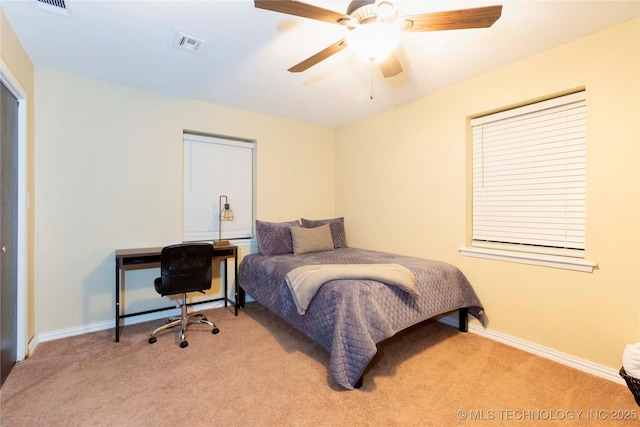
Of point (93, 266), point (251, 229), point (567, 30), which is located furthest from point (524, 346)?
point (93, 266)

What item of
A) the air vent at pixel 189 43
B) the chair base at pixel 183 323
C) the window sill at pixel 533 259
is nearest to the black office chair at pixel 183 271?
the chair base at pixel 183 323

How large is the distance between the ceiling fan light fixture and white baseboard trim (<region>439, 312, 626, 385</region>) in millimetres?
2580

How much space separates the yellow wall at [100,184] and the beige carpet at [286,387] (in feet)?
1.61

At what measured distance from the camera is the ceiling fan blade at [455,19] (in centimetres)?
139

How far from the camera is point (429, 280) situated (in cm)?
247

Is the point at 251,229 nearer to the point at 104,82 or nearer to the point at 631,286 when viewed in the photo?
the point at 104,82

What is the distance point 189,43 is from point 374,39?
1558 millimetres

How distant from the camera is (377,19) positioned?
57.6 inches

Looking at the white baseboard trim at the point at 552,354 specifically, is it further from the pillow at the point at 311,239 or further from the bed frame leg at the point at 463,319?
the pillow at the point at 311,239

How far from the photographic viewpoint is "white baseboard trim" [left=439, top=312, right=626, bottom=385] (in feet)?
6.73

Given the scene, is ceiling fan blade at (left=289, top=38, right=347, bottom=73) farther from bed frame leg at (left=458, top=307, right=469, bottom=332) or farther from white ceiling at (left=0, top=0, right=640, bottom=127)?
bed frame leg at (left=458, top=307, right=469, bottom=332)

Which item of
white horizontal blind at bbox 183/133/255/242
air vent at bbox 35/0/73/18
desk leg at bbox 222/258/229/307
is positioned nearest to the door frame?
air vent at bbox 35/0/73/18

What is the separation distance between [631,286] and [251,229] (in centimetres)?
362

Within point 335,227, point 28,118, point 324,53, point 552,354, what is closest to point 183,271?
point 28,118
